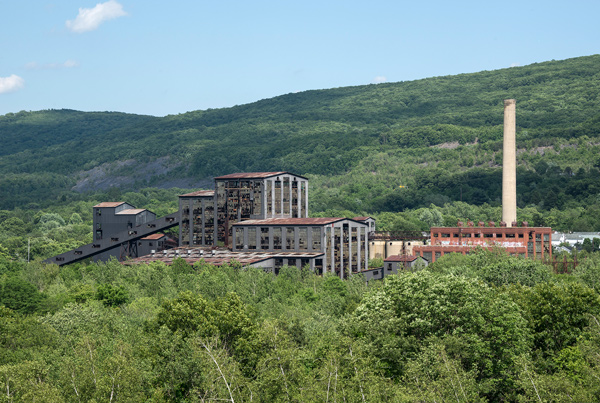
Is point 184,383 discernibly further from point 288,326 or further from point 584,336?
point 584,336

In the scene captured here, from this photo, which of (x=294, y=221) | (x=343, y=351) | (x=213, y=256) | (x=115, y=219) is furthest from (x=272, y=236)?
(x=343, y=351)

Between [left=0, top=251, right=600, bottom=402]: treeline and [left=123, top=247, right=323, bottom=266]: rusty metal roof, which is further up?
[left=123, top=247, right=323, bottom=266]: rusty metal roof

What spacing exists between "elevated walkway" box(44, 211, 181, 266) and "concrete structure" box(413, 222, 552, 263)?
158 feet

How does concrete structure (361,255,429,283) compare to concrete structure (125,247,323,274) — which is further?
concrete structure (361,255,429,283)

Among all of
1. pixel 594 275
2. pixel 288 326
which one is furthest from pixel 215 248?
pixel 288 326

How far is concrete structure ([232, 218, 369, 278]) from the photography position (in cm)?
14325

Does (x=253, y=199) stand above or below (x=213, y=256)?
above

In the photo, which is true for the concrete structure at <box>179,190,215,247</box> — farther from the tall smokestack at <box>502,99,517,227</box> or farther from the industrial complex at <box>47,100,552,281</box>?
the tall smokestack at <box>502,99,517,227</box>

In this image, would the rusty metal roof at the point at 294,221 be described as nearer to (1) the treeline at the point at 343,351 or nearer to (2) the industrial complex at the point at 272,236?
(2) the industrial complex at the point at 272,236

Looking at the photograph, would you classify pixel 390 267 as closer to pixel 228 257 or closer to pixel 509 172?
pixel 228 257

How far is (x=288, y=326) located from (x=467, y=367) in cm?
1671

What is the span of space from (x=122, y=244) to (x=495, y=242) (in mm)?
69207

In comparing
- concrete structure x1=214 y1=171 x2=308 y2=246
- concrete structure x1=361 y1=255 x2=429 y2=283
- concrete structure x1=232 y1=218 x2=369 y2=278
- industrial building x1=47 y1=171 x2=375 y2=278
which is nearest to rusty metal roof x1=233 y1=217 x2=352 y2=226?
concrete structure x1=232 y1=218 x2=369 y2=278

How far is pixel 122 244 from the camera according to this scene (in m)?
164
